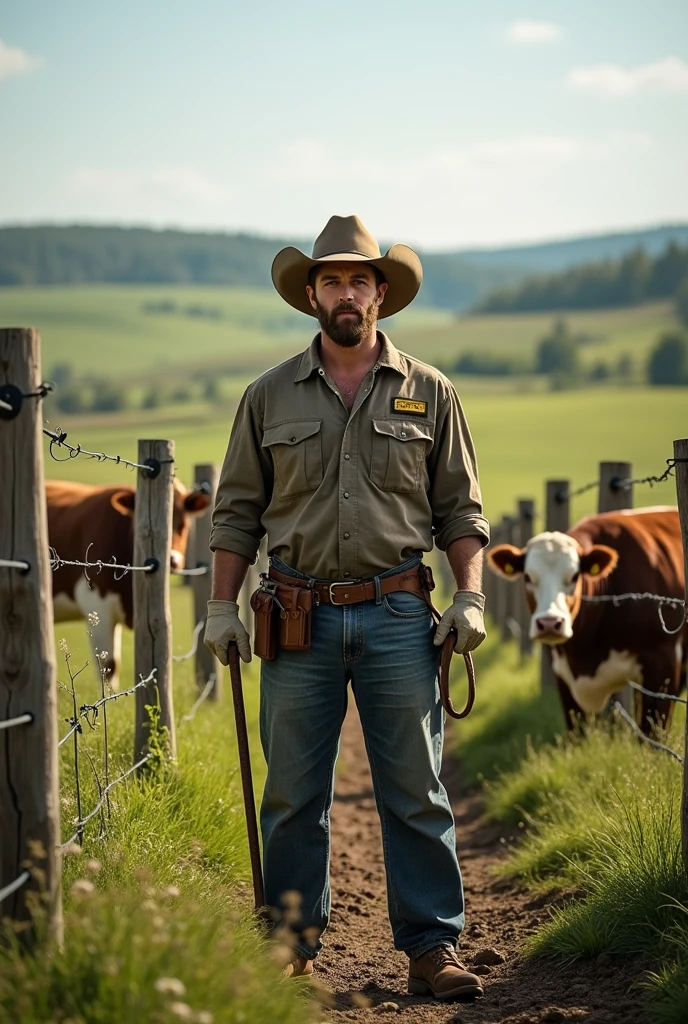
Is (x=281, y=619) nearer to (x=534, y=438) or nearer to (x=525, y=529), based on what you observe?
(x=525, y=529)

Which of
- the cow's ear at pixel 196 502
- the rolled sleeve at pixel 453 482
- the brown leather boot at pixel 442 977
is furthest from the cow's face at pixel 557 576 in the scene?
the brown leather boot at pixel 442 977

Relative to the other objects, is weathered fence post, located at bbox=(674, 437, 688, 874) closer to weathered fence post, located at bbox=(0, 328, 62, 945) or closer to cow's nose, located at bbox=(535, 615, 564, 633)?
weathered fence post, located at bbox=(0, 328, 62, 945)

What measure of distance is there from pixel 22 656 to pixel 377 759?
5.20ft

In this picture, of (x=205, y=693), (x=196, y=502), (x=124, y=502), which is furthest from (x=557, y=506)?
(x=124, y=502)

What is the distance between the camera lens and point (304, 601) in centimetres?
411

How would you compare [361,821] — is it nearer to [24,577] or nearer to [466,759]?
[466,759]

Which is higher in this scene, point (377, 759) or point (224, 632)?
point (224, 632)

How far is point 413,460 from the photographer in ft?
13.9

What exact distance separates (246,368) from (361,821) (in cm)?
12768

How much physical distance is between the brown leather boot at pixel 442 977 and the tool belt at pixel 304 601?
835mm

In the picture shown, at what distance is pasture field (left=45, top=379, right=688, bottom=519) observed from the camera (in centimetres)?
3684

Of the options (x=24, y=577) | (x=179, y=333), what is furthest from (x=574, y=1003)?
(x=179, y=333)

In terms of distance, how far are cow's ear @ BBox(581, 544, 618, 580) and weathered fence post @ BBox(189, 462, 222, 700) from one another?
2.32 m

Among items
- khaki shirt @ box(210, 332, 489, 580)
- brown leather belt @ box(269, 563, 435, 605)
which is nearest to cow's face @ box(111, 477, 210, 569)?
khaki shirt @ box(210, 332, 489, 580)
